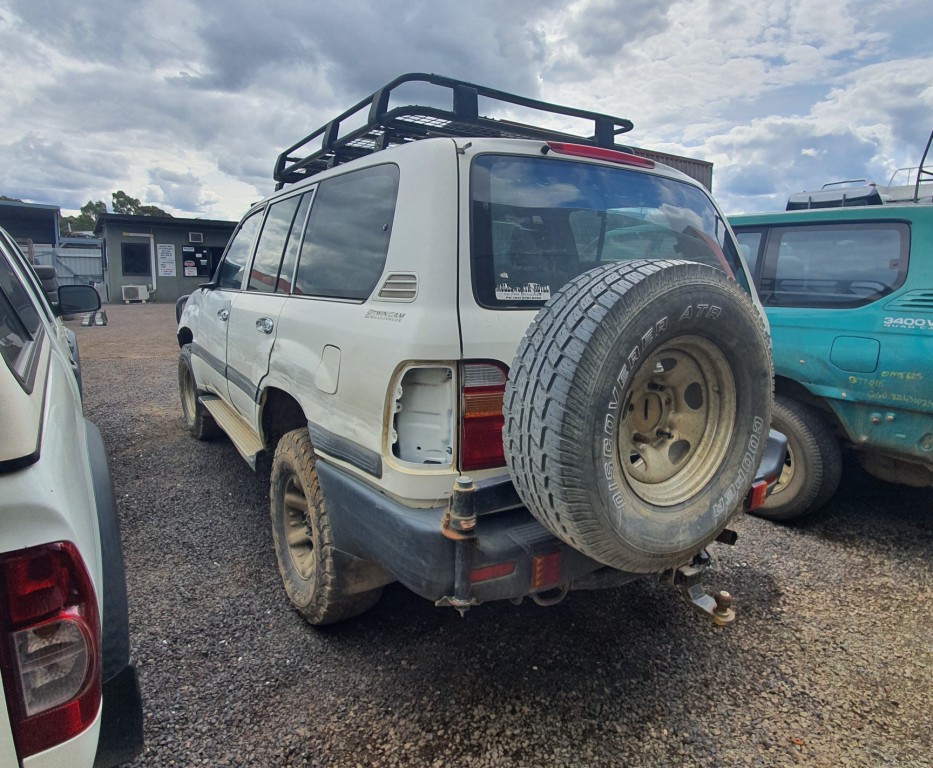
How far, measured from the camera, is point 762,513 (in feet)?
12.8

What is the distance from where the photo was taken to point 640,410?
2070 millimetres

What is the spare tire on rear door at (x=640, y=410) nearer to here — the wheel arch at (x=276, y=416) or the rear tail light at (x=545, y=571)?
the rear tail light at (x=545, y=571)

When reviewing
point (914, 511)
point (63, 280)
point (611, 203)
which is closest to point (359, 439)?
point (611, 203)

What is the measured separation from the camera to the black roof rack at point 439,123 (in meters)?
2.59

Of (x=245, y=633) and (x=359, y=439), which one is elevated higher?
(x=359, y=439)

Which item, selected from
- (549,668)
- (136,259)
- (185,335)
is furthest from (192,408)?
(136,259)

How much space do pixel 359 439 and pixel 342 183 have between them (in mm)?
1222

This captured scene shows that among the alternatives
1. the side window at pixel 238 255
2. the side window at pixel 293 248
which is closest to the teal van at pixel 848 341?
the side window at pixel 293 248

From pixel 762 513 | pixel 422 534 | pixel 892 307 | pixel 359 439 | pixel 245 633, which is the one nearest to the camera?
pixel 422 534

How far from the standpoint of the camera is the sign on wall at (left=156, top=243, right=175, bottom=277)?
2081cm

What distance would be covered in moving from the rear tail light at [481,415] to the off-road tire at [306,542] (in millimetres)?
747

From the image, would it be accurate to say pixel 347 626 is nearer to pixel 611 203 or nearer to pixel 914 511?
pixel 611 203

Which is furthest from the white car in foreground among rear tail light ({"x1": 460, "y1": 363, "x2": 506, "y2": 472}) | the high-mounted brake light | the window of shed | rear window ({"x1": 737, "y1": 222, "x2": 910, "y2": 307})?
the window of shed

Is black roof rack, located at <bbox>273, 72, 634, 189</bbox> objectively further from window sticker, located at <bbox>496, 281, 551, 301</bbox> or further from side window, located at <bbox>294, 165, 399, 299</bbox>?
window sticker, located at <bbox>496, 281, 551, 301</bbox>
